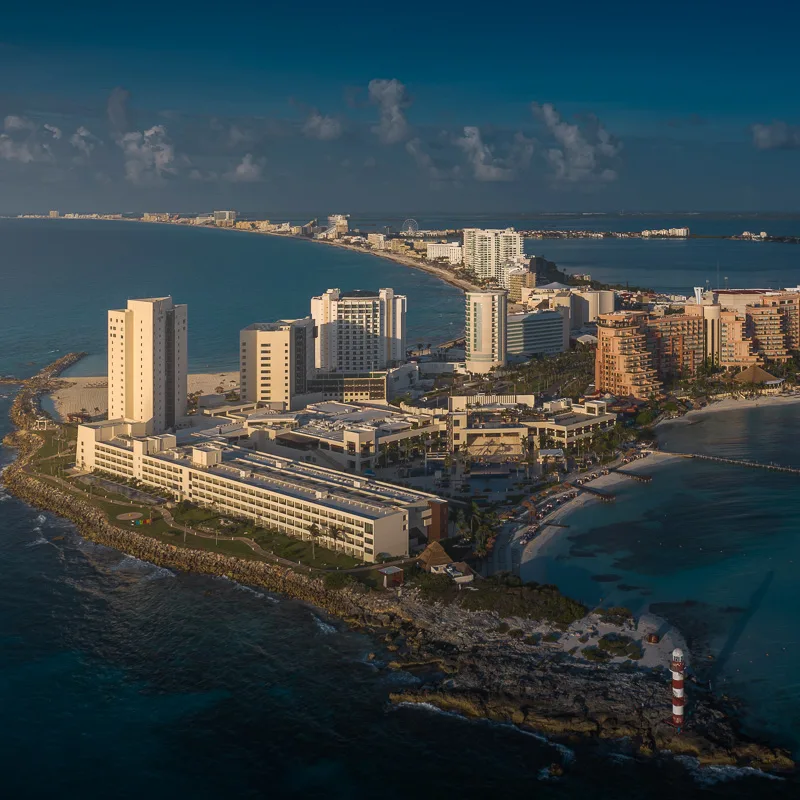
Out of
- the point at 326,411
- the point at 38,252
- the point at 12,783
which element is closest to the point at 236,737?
the point at 12,783

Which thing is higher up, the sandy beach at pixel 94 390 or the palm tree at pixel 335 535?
the sandy beach at pixel 94 390

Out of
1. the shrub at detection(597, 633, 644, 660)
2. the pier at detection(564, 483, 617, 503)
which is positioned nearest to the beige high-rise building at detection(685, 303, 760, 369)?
the pier at detection(564, 483, 617, 503)

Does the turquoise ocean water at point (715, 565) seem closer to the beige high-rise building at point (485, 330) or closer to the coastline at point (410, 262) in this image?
the beige high-rise building at point (485, 330)

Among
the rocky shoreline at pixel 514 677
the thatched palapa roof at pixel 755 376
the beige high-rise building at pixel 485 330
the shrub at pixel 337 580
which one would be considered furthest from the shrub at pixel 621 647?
the beige high-rise building at pixel 485 330

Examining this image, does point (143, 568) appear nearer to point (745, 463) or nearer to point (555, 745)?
point (555, 745)

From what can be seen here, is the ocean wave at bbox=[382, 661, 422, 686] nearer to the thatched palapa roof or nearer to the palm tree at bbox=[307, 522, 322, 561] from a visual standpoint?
the palm tree at bbox=[307, 522, 322, 561]

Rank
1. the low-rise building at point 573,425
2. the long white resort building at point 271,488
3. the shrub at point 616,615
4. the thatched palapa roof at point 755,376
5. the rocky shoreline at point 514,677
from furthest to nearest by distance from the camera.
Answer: the thatched palapa roof at point 755,376
the low-rise building at point 573,425
the long white resort building at point 271,488
the shrub at point 616,615
the rocky shoreline at point 514,677
